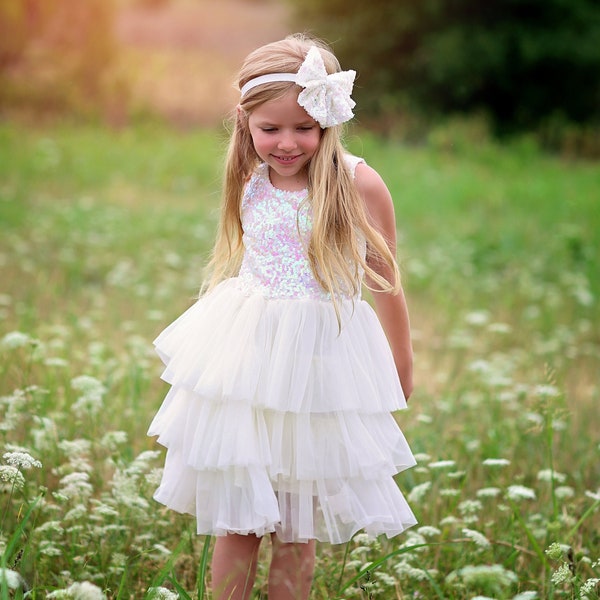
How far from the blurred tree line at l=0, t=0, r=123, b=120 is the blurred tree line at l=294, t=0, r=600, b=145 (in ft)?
14.5

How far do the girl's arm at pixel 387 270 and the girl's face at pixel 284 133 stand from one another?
159 millimetres

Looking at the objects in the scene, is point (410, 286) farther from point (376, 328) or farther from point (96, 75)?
point (96, 75)

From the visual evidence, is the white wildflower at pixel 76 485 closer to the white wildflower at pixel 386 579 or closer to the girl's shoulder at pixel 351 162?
the white wildflower at pixel 386 579

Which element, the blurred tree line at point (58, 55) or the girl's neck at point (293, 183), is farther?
the blurred tree line at point (58, 55)

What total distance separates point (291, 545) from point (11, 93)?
41.5 feet

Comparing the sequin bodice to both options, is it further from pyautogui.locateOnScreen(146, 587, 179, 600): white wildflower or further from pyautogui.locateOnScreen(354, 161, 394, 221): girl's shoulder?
pyautogui.locateOnScreen(146, 587, 179, 600): white wildflower

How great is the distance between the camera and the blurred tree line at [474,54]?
1628 centimetres

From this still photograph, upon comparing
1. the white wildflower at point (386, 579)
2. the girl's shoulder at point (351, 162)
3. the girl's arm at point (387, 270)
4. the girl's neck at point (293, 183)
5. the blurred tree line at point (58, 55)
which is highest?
the blurred tree line at point (58, 55)

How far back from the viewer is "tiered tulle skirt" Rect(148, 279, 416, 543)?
2.02 meters

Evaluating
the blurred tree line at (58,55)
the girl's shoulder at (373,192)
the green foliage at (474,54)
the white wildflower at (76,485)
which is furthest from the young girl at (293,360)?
the green foliage at (474,54)

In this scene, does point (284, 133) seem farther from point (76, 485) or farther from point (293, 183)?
point (76, 485)

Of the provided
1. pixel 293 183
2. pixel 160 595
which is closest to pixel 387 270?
pixel 293 183

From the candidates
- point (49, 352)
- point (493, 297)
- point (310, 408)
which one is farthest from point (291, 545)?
point (493, 297)

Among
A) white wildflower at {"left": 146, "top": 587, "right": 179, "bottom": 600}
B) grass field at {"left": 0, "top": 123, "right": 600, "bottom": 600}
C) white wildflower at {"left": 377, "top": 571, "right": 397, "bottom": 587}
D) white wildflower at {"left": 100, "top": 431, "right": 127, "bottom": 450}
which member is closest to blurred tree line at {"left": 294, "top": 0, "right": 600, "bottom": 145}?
grass field at {"left": 0, "top": 123, "right": 600, "bottom": 600}
